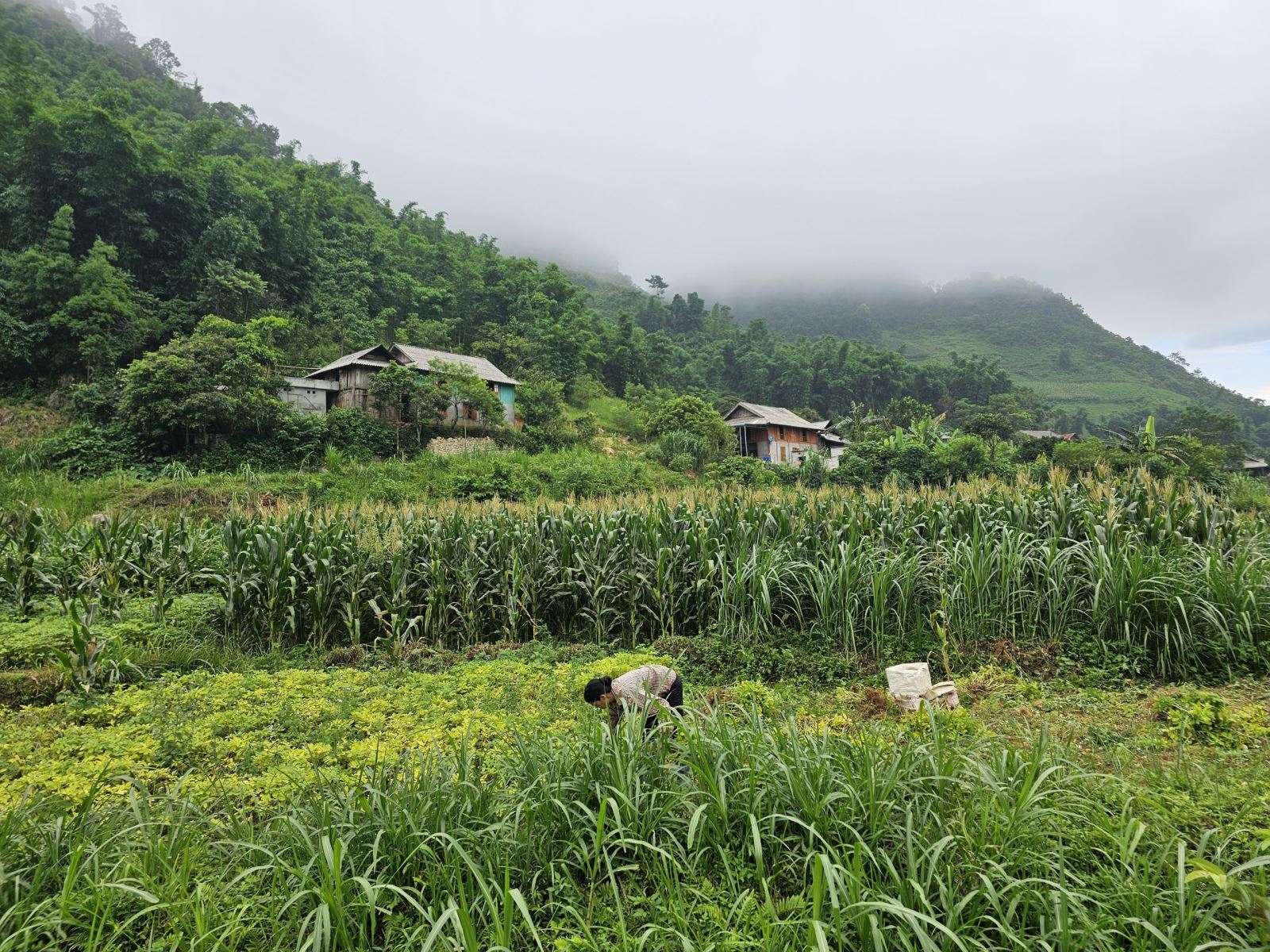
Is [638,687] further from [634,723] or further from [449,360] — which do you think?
[449,360]

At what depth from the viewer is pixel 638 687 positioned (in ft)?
13.2

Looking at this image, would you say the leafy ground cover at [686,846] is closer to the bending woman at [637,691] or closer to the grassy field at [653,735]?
the grassy field at [653,735]

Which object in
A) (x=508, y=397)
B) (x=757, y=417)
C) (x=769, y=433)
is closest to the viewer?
(x=508, y=397)

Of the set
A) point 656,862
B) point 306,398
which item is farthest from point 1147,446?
point 306,398

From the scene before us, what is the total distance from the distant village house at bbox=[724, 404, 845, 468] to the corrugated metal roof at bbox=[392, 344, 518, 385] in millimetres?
17191

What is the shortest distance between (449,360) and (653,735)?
3320 centimetres

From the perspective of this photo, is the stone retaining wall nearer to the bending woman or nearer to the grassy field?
the grassy field

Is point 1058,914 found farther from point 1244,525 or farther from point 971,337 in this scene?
point 971,337

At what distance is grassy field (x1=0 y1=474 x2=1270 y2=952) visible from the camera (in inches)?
94.3

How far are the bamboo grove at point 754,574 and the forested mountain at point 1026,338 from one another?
250ft

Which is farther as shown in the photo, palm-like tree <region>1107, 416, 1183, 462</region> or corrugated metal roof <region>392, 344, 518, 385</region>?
corrugated metal roof <region>392, 344, 518, 385</region>

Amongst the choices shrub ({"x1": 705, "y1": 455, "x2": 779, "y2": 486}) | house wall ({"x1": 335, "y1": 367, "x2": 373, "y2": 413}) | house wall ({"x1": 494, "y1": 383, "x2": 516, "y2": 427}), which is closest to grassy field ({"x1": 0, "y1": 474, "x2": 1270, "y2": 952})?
shrub ({"x1": 705, "y1": 455, "x2": 779, "y2": 486})

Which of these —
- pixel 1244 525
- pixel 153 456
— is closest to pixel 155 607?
pixel 1244 525

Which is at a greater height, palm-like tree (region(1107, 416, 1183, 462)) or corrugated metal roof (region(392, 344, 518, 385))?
corrugated metal roof (region(392, 344, 518, 385))
